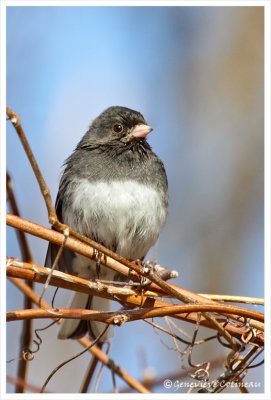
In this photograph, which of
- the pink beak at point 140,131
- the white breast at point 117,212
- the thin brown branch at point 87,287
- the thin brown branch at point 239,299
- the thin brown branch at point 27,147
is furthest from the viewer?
the pink beak at point 140,131

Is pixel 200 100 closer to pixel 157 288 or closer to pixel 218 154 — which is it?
pixel 218 154

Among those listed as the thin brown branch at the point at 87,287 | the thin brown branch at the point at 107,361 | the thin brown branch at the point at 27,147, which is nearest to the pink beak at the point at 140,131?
the thin brown branch at the point at 107,361

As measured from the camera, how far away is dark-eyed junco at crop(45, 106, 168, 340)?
8.00 ft

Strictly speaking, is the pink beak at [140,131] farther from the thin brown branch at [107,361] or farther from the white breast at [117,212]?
the thin brown branch at [107,361]

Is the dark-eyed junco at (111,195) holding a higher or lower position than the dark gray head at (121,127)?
lower

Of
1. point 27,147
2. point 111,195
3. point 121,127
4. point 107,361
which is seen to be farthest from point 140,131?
point 27,147

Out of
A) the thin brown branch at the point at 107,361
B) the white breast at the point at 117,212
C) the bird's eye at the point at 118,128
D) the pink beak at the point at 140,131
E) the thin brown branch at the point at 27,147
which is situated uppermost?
the bird's eye at the point at 118,128

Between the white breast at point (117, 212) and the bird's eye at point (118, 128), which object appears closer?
the white breast at point (117, 212)

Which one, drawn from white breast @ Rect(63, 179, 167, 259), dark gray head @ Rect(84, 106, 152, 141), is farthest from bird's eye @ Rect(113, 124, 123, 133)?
white breast @ Rect(63, 179, 167, 259)

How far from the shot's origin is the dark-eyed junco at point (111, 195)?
2.44m

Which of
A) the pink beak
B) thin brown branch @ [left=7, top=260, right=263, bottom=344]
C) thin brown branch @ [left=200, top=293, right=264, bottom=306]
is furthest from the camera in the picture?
the pink beak

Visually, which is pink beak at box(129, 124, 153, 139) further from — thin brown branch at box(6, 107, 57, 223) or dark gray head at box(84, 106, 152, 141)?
thin brown branch at box(6, 107, 57, 223)

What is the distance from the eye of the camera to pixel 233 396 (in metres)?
1.72

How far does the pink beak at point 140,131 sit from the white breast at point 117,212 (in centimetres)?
30
